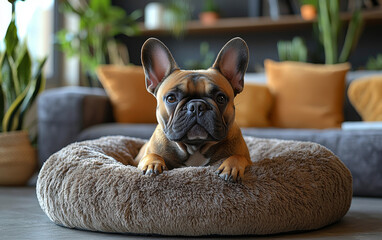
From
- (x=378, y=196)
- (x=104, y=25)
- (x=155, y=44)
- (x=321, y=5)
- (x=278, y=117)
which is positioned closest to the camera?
(x=155, y=44)

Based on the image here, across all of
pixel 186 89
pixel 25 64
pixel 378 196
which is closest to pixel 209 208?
pixel 186 89

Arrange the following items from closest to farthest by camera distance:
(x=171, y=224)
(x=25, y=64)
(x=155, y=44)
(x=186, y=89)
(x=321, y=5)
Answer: (x=171, y=224), (x=186, y=89), (x=155, y=44), (x=25, y=64), (x=321, y=5)

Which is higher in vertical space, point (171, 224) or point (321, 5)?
point (321, 5)

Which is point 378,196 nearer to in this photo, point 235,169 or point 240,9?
point 235,169

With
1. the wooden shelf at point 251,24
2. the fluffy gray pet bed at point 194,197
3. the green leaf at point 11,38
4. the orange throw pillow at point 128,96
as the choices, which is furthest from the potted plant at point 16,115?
the wooden shelf at point 251,24

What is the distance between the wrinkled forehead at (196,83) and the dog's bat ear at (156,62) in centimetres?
7

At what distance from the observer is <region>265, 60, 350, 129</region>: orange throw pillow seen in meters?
2.93

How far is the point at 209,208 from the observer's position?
128 cm

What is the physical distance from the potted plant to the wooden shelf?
212 centimetres

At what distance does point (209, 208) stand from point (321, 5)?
297 cm

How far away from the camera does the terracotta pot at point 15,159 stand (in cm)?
249

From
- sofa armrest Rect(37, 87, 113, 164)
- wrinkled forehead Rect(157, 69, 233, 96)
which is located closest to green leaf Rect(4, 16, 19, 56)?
sofa armrest Rect(37, 87, 113, 164)

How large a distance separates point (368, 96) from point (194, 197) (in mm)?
1902

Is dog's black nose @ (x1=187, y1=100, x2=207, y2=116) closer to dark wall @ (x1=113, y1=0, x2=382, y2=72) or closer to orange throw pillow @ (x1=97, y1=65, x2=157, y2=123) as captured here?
orange throw pillow @ (x1=97, y1=65, x2=157, y2=123)
